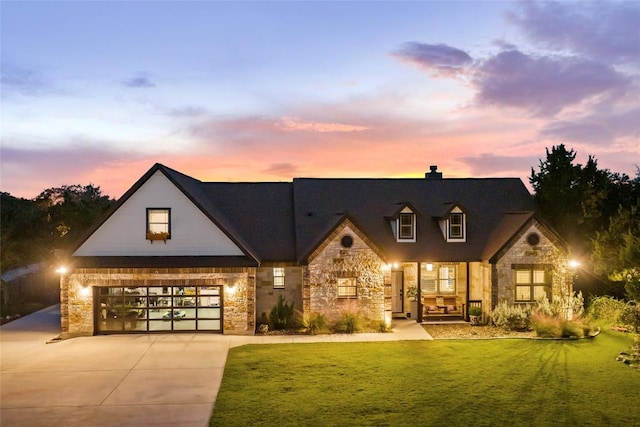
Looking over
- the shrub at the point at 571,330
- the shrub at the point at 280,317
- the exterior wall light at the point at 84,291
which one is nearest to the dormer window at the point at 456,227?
the shrub at the point at 571,330

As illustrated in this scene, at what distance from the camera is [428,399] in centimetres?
1314

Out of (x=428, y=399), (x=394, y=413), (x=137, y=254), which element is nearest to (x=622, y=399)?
(x=428, y=399)

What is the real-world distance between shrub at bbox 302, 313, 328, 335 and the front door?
5254 millimetres

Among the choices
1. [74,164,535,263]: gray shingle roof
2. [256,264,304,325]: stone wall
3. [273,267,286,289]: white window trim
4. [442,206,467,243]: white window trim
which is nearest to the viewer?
[256,264,304,325]: stone wall

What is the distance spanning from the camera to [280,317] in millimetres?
22500

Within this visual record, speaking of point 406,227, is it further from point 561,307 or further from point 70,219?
point 70,219

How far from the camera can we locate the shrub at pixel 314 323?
21.4 m

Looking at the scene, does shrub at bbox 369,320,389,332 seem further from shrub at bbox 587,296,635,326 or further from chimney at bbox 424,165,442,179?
chimney at bbox 424,165,442,179

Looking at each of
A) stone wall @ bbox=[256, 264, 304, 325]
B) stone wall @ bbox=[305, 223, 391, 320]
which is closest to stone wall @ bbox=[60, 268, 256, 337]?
stone wall @ bbox=[256, 264, 304, 325]

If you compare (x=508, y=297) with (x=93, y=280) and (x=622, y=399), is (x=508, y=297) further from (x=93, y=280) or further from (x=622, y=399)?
(x=93, y=280)

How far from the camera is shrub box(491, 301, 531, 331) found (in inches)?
866

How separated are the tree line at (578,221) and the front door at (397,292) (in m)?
8.48

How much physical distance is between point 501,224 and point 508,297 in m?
4.40

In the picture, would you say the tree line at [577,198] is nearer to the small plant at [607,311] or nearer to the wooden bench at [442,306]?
the small plant at [607,311]
